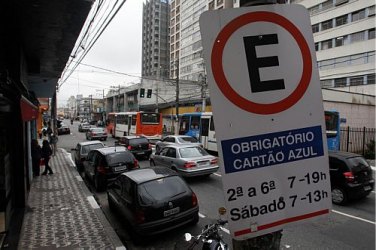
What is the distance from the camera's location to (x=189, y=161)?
1223 cm

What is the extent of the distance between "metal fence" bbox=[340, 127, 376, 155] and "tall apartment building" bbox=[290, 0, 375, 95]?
1736 centimetres

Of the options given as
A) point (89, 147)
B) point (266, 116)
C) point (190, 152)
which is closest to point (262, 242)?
point (266, 116)

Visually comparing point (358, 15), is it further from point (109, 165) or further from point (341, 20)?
point (109, 165)

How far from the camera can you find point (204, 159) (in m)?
12.5

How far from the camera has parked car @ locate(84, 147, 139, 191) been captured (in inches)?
449

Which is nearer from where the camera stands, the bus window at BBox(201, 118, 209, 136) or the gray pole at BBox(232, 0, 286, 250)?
the gray pole at BBox(232, 0, 286, 250)

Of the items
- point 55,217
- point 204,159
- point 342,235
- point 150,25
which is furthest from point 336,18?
point 150,25

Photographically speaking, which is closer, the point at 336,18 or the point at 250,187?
the point at 250,187

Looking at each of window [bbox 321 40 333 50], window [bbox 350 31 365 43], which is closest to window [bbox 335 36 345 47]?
window [bbox 321 40 333 50]

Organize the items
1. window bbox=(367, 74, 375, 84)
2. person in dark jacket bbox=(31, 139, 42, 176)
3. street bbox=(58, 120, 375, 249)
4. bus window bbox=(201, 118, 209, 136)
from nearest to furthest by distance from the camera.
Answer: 1. street bbox=(58, 120, 375, 249)
2. person in dark jacket bbox=(31, 139, 42, 176)
3. bus window bbox=(201, 118, 209, 136)
4. window bbox=(367, 74, 375, 84)

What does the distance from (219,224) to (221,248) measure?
33 cm

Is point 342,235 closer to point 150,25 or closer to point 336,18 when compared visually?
point 336,18

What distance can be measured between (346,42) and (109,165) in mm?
38052

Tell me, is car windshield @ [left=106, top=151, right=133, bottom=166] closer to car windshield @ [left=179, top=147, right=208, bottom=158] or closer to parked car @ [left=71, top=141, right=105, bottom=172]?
car windshield @ [left=179, top=147, right=208, bottom=158]
